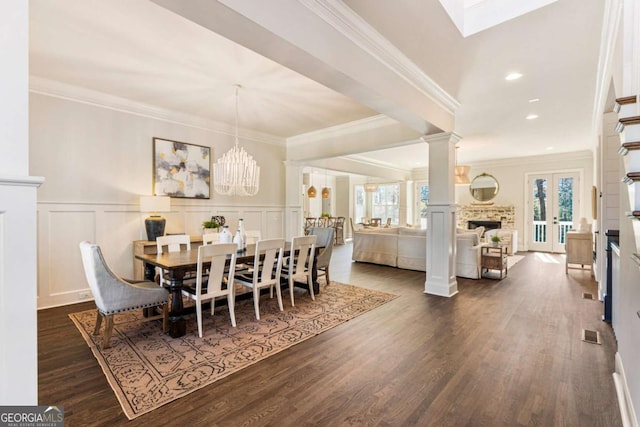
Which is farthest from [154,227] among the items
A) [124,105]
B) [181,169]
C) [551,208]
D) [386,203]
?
[551,208]

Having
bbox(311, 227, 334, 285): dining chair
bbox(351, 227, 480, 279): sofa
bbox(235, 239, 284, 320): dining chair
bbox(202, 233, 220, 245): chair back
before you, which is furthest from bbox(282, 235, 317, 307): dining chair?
bbox(351, 227, 480, 279): sofa

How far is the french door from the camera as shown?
820 centimetres

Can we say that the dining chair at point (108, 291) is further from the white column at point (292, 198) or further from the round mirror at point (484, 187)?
the round mirror at point (484, 187)

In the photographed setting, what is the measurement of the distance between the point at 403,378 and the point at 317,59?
2.44 meters

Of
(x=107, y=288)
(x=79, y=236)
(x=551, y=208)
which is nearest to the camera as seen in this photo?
(x=107, y=288)

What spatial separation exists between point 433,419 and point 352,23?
2807 mm

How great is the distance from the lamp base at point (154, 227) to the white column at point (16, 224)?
3.74 m

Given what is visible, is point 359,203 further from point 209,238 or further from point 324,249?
point 209,238

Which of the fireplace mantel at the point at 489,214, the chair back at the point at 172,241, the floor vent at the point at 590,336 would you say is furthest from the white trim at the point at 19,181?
the fireplace mantel at the point at 489,214

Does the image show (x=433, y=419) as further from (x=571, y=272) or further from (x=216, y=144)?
(x=571, y=272)

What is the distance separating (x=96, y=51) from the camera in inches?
119

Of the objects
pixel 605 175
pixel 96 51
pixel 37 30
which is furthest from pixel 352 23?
pixel 605 175

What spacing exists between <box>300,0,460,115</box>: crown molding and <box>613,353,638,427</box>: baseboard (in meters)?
2.95

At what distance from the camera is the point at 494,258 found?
5.39 metres
